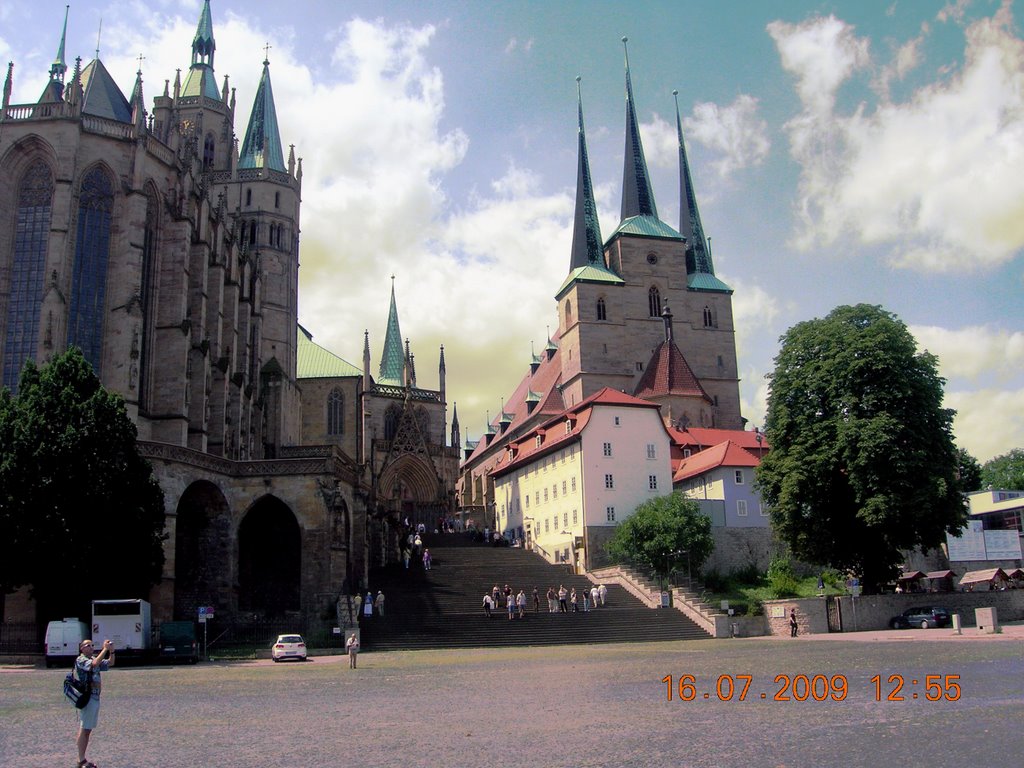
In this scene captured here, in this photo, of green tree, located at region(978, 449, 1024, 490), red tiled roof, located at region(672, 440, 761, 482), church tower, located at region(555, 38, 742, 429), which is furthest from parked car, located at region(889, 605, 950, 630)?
green tree, located at region(978, 449, 1024, 490)

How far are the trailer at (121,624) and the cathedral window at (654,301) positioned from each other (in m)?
60.3

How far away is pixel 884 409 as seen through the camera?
1607 inches

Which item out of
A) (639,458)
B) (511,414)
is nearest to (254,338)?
(639,458)

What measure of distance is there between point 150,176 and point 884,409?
113 feet

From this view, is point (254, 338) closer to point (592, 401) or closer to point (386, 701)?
point (592, 401)

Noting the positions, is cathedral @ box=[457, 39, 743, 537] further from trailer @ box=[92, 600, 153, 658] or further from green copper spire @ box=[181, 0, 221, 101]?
trailer @ box=[92, 600, 153, 658]

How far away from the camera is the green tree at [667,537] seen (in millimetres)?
47062

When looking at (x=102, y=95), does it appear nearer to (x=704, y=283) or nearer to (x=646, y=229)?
(x=646, y=229)

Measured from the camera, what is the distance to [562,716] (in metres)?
13.4

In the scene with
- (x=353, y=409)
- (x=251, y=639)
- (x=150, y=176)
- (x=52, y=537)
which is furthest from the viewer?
(x=353, y=409)

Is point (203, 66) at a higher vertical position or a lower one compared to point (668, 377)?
higher

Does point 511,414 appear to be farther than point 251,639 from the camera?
Yes

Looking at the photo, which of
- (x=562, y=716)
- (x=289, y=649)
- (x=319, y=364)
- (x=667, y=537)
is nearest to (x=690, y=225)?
(x=319, y=364)

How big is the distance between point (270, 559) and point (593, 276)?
4869 cm
